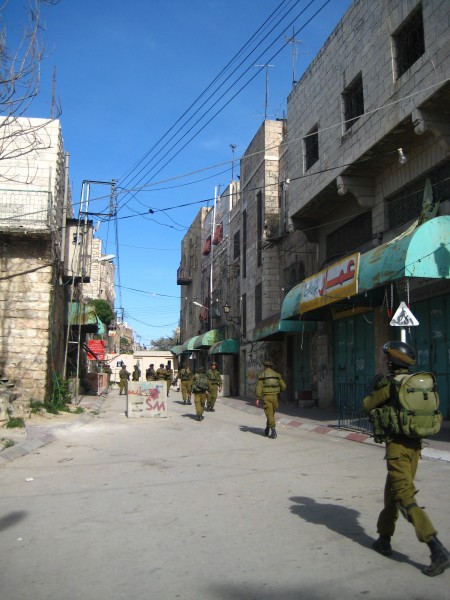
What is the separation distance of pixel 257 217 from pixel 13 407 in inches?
650

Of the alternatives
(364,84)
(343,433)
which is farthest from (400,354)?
(364,84)

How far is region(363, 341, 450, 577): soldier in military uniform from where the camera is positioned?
3.76 m

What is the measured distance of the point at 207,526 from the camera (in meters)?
5.11

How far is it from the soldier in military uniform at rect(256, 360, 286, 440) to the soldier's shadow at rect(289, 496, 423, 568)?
5633 mm

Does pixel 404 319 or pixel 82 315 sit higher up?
pixel 82 315

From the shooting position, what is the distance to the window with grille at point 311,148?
60.5 ft

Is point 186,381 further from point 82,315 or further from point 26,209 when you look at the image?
point 26,209

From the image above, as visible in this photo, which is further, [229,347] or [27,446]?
[229,347]

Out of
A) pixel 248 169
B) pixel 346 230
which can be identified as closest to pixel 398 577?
pixel 346 230

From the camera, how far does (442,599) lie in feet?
11.0

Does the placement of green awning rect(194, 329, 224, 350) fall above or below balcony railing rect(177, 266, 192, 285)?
below

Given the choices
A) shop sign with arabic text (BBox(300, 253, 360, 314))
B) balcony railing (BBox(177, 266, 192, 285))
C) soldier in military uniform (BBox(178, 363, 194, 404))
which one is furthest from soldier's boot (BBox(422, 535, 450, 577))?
balcony railing (BBox(177, 266, 192, 285))

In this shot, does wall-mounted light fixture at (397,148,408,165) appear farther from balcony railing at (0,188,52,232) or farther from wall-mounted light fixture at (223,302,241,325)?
wall-mounted light fixture at (223,302,241,325)

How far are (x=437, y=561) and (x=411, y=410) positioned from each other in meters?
1.02
